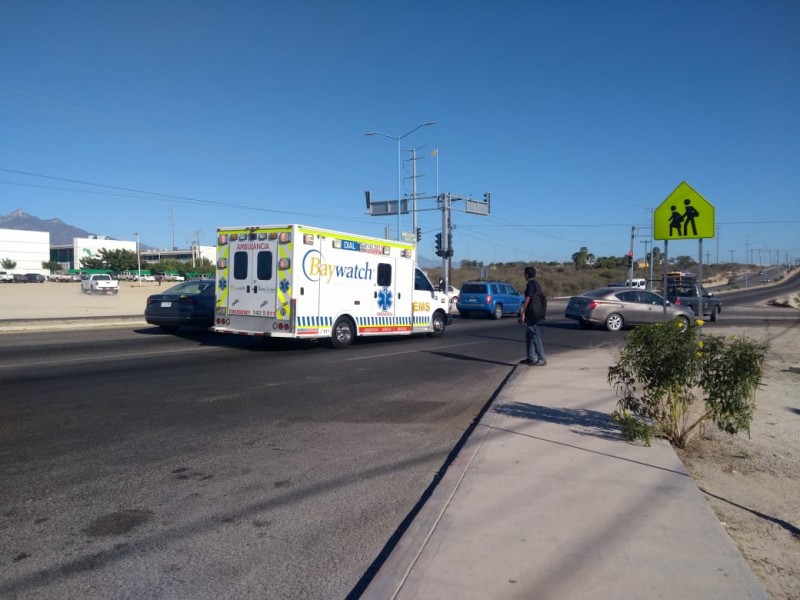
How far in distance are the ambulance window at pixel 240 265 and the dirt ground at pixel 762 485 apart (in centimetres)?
1042

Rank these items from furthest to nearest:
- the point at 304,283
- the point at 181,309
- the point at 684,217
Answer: the point at 181,309 → the point at 304,283 → the point at 684,217

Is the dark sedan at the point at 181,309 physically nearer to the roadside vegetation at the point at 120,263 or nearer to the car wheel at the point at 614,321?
the car wheel at the point at 614,321

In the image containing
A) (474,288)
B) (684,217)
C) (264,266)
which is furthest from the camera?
(474,288)

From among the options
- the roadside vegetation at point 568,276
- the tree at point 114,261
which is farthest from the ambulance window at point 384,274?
the tree at point 114,261

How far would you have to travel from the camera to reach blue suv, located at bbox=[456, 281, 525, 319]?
2847 cm

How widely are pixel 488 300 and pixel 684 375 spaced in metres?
22.2

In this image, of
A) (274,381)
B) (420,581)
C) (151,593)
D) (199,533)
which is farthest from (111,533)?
(274,381)

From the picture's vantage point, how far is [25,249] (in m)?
126

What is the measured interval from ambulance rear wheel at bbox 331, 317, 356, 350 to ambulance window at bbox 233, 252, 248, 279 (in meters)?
2.47

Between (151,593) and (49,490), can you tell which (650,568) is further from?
(49,490)

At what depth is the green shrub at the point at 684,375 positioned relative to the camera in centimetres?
593

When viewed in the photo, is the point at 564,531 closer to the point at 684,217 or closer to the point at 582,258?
the point at 684,217

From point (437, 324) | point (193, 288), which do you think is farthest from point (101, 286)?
point (437, 324)

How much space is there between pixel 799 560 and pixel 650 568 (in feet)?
3.62
